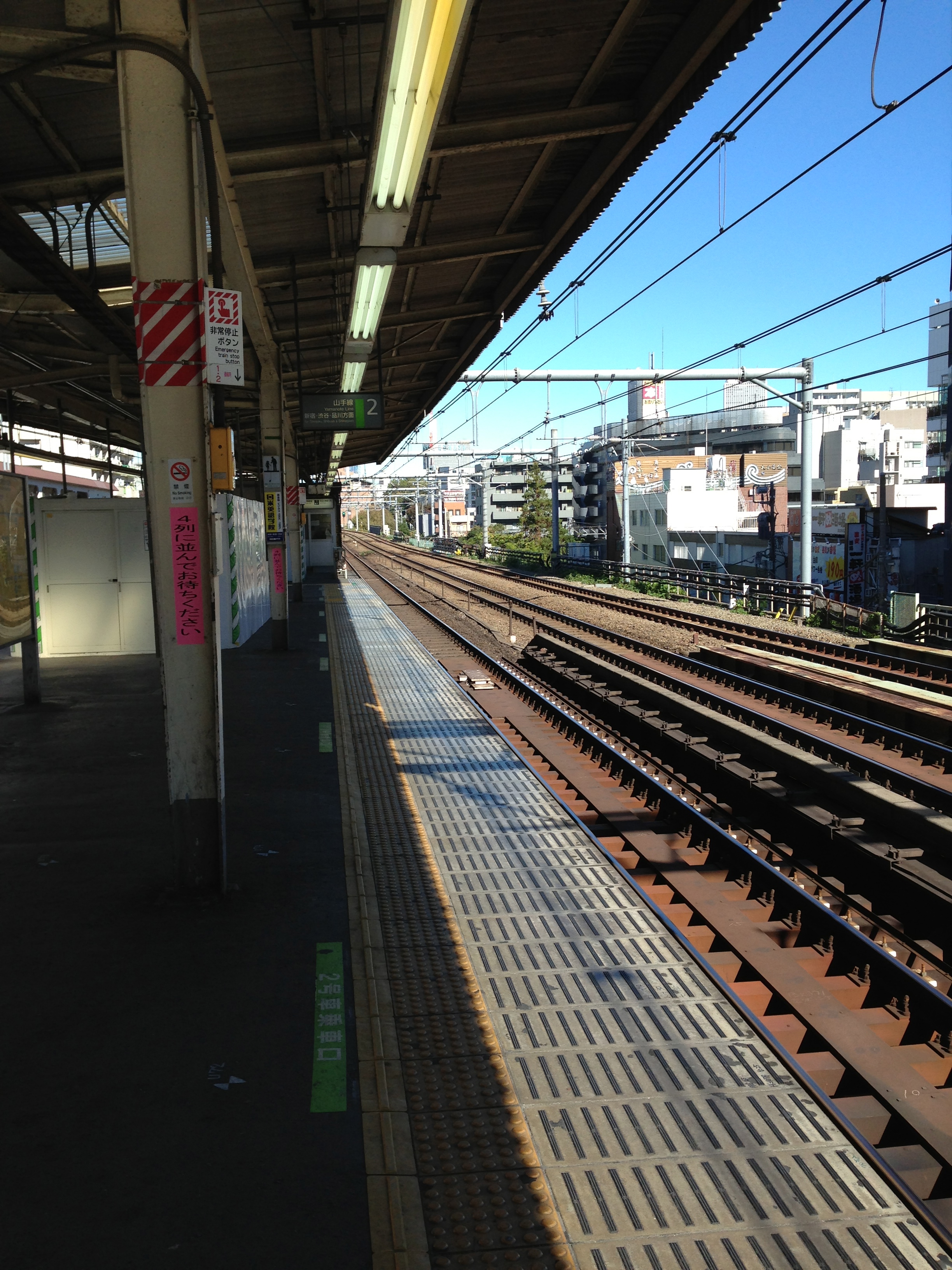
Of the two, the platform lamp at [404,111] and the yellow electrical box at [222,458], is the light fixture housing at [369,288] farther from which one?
the yellow electrical box at [222,458]

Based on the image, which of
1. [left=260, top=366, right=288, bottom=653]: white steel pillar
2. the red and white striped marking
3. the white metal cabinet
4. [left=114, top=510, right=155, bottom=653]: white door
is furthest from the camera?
[left=260, top=366, right=288, bottom=653]: white steel pillar

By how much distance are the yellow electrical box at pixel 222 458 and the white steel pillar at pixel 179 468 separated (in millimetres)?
43

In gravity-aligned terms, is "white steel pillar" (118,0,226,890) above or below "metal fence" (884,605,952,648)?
above

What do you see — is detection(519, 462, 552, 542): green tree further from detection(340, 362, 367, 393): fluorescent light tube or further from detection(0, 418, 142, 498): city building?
detection(340, 362, 367, 393): fluorescent light tube

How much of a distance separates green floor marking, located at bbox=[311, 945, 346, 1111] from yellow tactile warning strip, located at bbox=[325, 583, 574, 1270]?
8 cm

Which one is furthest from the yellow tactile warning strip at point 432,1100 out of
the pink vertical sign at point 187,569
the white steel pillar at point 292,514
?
the white steel pillar at point 292,514

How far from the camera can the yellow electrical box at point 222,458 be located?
16.3ft

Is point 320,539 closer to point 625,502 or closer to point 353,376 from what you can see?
point 625,502

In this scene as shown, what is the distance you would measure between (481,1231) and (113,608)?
12.6 m

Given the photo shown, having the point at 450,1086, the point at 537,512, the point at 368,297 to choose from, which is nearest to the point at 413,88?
the point at 450,1086

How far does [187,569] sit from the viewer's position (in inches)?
197

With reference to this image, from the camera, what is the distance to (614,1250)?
107 inches

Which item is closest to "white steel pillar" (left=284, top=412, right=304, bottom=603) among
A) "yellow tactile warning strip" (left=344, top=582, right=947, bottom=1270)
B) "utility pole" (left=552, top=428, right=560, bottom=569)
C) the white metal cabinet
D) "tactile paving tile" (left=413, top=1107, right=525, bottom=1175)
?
the white metal cabinet

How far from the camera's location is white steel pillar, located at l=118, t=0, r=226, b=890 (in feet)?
15.1
